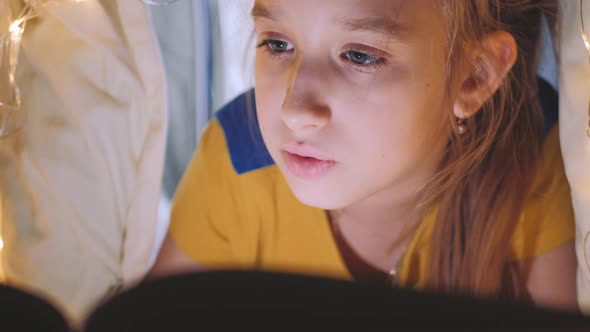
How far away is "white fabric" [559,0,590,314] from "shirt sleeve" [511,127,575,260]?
0.06 meters

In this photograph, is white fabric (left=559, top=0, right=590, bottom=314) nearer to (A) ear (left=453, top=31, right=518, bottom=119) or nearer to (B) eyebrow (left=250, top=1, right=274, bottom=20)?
(A) ear (left=453, top=31, right=518, bottom=119)

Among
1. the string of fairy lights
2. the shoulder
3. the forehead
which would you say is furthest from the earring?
the string of fairy lights

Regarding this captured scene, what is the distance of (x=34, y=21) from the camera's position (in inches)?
26.7

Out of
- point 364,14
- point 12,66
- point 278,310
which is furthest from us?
point 12,66

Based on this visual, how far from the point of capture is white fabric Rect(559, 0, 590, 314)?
22.3 inches

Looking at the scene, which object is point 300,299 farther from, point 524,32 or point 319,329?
point 524,32

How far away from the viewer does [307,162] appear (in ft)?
2.01

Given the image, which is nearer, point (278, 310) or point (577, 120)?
point (278, 310)

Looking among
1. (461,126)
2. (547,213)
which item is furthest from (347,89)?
(547,213)

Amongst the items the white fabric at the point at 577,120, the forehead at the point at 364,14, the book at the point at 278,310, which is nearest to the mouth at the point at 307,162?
the forehead at the point at 364,14

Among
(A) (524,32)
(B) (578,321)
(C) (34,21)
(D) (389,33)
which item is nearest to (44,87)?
(C) (34,21)

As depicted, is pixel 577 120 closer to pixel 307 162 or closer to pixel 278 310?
pixel 307 162

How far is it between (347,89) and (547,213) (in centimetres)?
26

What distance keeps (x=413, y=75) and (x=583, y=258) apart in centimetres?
23
